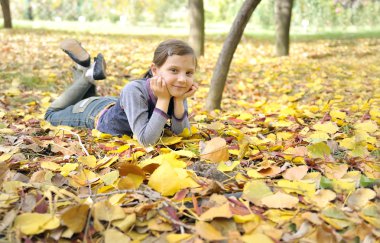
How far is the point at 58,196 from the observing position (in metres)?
1.28

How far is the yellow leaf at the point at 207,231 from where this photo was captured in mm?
1057

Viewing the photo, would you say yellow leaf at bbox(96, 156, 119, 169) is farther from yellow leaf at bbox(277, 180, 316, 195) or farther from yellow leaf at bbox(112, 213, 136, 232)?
yellow leaf at bbox(277, 180, 316, 195)

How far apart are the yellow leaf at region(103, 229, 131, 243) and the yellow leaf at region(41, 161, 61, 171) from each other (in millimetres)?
555

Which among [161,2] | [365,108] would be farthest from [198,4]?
[161,2]

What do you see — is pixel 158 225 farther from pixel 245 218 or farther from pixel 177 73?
pixel 177 73

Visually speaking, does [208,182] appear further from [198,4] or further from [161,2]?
[161,2]

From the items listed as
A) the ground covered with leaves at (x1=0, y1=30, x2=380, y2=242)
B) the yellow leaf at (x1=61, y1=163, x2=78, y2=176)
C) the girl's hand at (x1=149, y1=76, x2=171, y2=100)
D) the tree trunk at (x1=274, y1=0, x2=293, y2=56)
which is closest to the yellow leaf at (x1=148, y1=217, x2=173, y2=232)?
the ground covered with leaves at (x1=0, y1=30, x2=380, y2=242)

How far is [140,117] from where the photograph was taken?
6.87 feet

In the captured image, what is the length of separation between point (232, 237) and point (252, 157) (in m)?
0.74

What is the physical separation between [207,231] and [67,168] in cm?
73

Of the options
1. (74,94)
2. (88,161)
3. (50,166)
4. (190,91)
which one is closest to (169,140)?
(190,91)

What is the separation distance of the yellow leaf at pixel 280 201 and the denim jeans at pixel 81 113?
5.30 feet

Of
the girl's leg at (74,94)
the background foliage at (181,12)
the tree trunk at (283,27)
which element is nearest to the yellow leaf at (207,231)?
the girl's leg at (74,94)

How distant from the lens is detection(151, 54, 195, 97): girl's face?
202 cm
